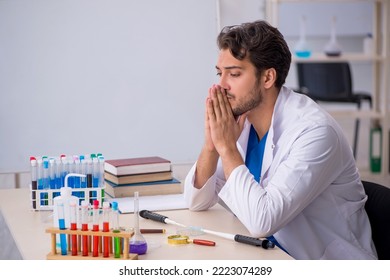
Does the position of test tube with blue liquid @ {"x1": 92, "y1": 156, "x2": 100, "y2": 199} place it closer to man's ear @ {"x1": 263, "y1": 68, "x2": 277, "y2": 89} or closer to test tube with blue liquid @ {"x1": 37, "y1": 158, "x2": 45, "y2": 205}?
test tube with blue liquid @ {"x1": 37, "y1": 158, "x2": 45, "y2": 205}

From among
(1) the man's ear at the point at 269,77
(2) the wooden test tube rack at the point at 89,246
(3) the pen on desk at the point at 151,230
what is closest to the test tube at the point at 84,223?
(2) the wooden test tube rack at the point at 89,246

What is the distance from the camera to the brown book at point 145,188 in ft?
6.95

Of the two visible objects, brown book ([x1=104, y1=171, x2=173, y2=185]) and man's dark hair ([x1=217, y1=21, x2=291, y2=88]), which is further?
brown book ([x1=104, y1=171, x2=173, y2=185])

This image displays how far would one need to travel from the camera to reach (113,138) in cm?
296

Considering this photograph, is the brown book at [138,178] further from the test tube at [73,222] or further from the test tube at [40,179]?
the test tube at [73,222]

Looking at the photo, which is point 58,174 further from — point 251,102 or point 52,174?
point 251,102

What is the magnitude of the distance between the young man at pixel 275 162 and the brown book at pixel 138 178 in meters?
0.14

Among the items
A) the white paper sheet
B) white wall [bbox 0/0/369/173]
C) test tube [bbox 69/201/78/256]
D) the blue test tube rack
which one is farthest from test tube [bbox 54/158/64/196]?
white wall [bbox 0/0/369/173]

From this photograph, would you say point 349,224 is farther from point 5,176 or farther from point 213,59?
point 5,176

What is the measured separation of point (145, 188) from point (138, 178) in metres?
0.04

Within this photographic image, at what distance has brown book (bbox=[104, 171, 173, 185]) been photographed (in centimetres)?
211

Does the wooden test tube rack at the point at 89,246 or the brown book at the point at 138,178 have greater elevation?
the wooden test tube rack at the point at 89,246

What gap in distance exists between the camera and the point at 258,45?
197cm

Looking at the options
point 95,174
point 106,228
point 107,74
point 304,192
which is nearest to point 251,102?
point 304,192
